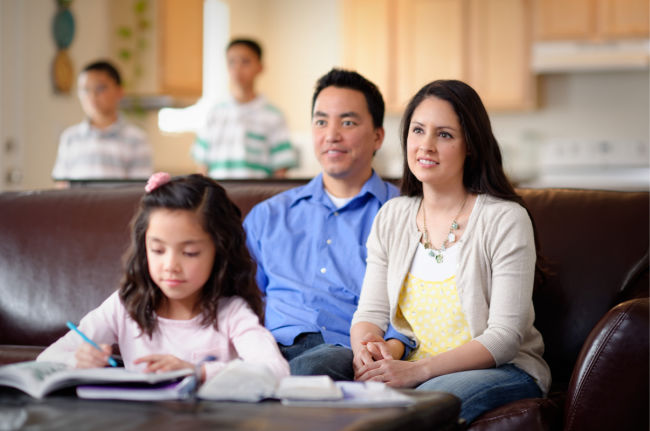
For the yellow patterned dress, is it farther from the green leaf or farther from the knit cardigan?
the green leaf

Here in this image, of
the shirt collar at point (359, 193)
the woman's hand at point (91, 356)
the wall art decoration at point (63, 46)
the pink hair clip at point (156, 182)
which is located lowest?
the woman's hand at point (91, 356)

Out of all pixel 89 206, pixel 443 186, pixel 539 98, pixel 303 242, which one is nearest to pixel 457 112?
pixel 443 186

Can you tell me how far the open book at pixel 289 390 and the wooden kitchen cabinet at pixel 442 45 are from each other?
486 centimetres

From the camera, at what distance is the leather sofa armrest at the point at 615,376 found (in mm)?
1521

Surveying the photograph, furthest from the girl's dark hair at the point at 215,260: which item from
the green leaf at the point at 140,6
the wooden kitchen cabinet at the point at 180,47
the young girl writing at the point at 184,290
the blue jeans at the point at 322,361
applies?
the green leaf at the point at 140,6

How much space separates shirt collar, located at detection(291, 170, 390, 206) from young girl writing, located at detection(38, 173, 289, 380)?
416 millimetres

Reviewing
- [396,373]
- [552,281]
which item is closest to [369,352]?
[396,373]

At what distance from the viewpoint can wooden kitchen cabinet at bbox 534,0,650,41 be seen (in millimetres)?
5535

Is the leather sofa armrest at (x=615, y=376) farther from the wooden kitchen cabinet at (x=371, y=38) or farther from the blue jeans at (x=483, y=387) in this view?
the wooden kitchen cabinet at (x=371, y=38)

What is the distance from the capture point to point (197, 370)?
1.38m

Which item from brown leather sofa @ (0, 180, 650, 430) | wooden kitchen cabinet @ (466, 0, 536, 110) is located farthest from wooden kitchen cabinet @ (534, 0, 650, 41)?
brown leather sofa @ (0, 180, 650, 430)

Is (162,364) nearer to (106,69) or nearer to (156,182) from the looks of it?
(156,182)

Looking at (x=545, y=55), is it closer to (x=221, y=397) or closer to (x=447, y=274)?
(x=447, y=274)

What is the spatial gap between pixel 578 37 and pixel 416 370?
4689 mm
